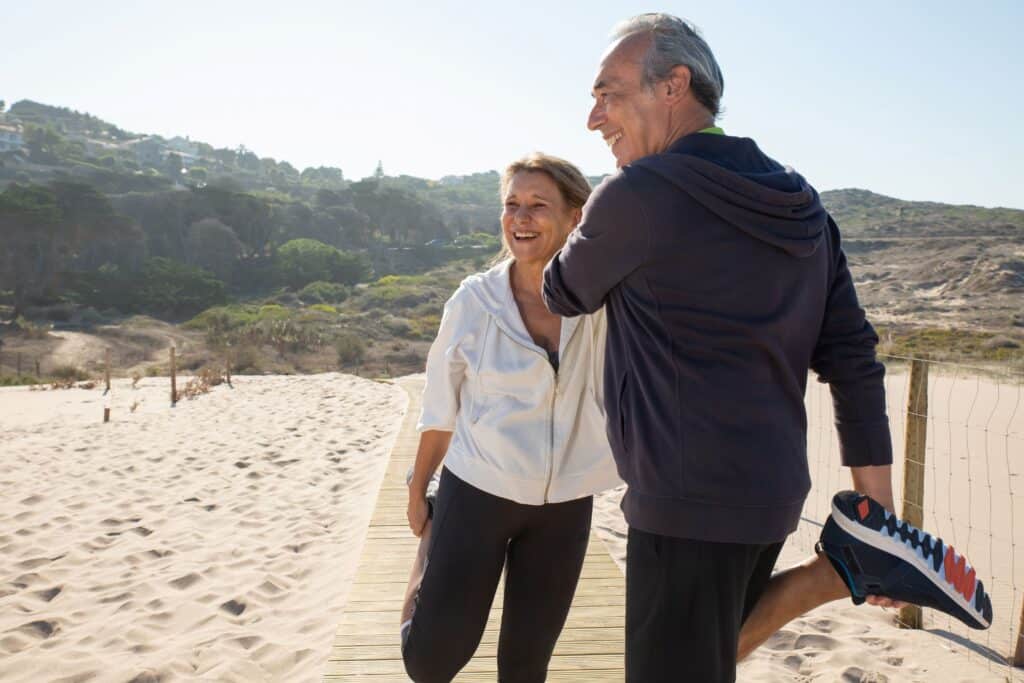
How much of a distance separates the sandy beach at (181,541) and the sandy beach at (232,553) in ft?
0.05

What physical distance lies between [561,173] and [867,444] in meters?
1.03

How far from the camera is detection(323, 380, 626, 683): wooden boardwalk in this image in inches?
100

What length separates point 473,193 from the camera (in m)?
95.3

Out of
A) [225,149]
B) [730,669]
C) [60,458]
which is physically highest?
[225,149]

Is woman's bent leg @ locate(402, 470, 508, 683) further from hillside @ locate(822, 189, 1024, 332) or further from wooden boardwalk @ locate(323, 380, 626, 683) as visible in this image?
hillside @ locate(822, 189, 1024, 332)

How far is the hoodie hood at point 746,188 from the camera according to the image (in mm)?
1188

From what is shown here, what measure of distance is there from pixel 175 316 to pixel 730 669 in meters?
31.1

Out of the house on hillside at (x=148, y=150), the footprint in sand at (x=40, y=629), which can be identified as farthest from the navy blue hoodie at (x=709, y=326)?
the house on hillside at (x=148, y=150)

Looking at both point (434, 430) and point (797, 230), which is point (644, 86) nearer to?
point (797, 230)

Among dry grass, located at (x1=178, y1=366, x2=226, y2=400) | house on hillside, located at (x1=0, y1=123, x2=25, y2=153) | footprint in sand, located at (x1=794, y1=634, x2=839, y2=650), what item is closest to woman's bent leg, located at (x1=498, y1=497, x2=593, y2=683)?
footprint in sand, located at (x1=794, y1=634, x2=839, y2=650)

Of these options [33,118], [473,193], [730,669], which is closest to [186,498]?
[730,669]

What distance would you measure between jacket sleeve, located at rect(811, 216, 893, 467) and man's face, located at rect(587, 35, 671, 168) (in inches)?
15.5

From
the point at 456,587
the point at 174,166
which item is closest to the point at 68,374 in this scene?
the point at 456,587

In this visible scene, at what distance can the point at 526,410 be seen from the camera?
1.81 meters
